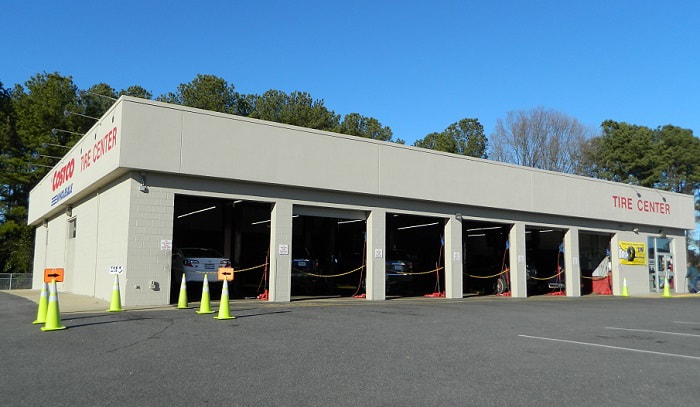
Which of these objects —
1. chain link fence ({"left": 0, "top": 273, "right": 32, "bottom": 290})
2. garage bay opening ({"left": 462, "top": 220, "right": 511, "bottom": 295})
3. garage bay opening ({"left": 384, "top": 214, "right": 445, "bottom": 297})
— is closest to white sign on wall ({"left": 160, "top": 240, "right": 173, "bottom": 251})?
garage bay opening ({"left": 384, "top": 214, "right": 445, "bottom": 297})

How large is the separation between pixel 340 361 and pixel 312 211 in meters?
12.1

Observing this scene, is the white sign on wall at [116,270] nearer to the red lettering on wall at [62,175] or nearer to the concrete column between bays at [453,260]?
the red lettering on wall at [62,175]

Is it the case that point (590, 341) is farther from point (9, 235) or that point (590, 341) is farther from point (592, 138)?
point (592, 138)

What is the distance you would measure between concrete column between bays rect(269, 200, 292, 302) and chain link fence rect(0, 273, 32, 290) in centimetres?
2406

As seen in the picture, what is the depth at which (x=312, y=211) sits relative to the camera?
Result: 19.4m

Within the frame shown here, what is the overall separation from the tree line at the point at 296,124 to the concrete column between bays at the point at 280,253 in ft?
74.1

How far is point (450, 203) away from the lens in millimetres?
22250

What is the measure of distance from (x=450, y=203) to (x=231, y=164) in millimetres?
9041

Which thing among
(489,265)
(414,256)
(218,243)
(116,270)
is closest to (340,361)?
(116,270)

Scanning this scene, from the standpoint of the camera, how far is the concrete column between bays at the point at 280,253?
58.2ft

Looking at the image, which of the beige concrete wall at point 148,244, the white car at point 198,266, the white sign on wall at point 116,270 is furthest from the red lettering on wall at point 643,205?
the white sign on wall at point 116,270

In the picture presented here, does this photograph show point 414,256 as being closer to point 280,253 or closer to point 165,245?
point 280,253

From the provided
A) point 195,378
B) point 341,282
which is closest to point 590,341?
point 195,378

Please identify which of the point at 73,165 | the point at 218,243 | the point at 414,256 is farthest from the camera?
the point at 218,243
